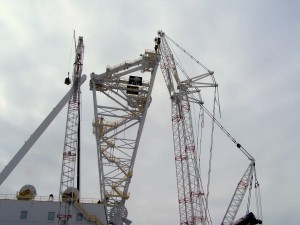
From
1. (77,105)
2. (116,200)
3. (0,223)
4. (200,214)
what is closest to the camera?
(0,223)

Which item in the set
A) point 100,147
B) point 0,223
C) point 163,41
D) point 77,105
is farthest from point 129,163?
point 163,41

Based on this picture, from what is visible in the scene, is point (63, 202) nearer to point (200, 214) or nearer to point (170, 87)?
point (200, 214)

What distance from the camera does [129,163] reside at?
72.1m

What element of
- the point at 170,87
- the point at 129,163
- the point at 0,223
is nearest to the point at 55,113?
the point at 129,163

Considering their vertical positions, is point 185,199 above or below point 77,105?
below

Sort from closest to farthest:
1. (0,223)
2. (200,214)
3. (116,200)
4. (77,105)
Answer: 1. (0,223)
2. (116,200)
3. (77,105)
4. (200,214)

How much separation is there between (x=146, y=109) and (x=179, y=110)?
22.5 m

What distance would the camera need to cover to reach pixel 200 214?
87.6 meters

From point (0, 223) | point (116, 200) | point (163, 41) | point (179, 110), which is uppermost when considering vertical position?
point (163, 41)

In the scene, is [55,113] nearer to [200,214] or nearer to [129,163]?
[129,163]

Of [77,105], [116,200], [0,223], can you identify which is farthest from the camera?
[77,105]

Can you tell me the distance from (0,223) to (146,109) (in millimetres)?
32364

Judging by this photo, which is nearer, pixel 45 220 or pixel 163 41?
pixel 45 220

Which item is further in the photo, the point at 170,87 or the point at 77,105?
the point at 170,87
